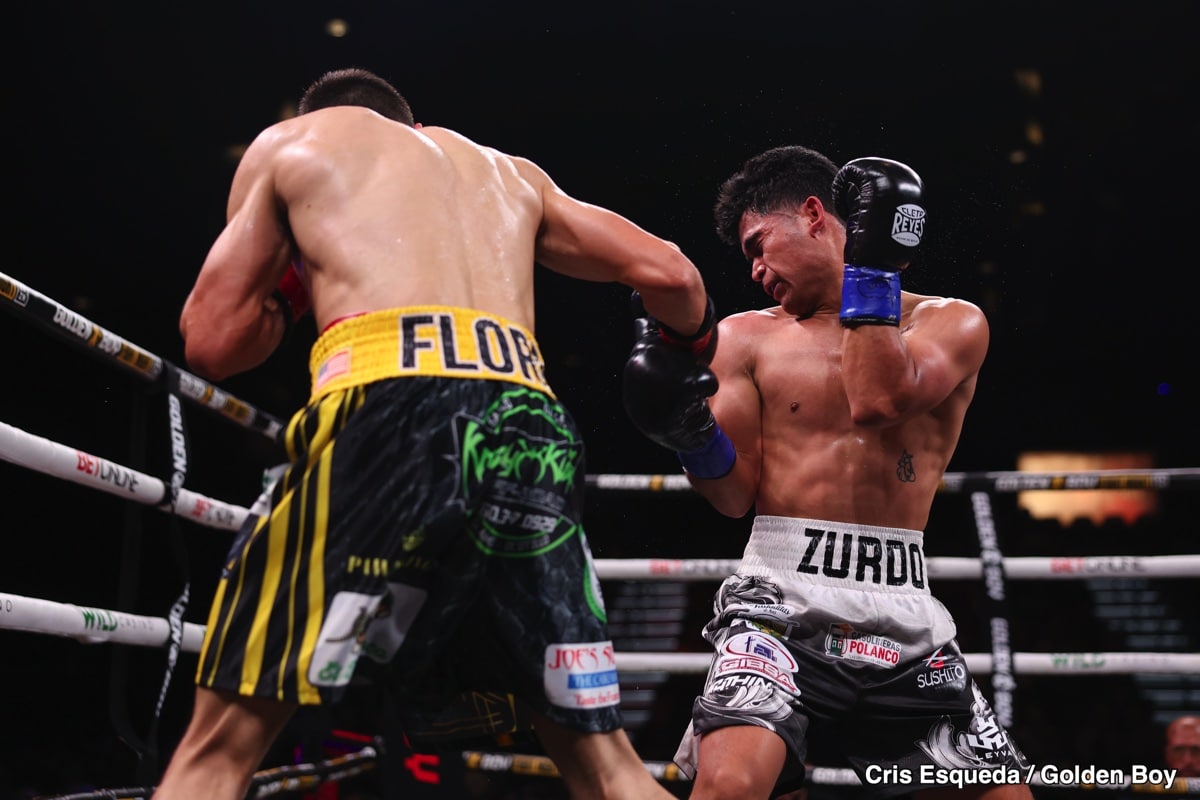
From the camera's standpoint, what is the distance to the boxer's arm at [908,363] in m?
1.99

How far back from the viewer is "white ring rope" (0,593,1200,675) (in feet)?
5.97

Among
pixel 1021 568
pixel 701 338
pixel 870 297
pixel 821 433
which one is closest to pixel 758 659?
pixel 821 433

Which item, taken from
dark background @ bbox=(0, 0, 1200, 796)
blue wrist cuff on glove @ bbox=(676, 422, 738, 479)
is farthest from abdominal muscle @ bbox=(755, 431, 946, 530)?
dark background @ bbox=(0, 0, 1200, 796)

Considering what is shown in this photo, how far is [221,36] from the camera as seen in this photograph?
6078 mm

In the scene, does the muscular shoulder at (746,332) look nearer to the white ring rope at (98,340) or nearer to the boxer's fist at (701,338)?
the boxer's fist at (701,338)

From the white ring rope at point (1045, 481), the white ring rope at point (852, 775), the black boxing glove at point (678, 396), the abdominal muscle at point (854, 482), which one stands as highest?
the white ring rope at point (1045, 481)

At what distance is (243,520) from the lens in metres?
1.95

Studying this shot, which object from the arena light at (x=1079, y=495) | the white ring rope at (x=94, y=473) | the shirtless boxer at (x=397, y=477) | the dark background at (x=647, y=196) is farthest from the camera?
the arena light at (x=1079, y=495)

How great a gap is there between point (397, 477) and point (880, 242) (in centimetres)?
115

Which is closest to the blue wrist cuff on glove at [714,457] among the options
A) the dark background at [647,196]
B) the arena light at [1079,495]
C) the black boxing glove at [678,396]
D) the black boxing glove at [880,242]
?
the black boxing glove at [678,396]

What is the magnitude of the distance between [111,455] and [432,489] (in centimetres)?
720

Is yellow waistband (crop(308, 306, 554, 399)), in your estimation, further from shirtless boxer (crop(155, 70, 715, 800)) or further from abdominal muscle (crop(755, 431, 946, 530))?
abdominal muscle (crop(755, 431, 946, 530))

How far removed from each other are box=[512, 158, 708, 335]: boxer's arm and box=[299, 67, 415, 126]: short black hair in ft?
0.84

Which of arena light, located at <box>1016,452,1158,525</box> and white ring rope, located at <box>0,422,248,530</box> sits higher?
arena light, located at <box>1016,452,1158,525</box>
